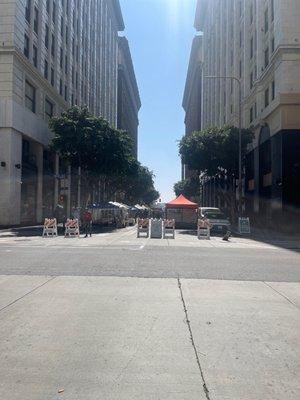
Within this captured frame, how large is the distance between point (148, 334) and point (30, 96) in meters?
38.4

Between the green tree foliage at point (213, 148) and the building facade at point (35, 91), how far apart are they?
43.3 feet

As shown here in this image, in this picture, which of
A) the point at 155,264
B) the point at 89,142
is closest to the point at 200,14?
the point at 89,142

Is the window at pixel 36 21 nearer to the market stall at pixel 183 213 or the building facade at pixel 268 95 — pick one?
the market stall at pixel 183 213

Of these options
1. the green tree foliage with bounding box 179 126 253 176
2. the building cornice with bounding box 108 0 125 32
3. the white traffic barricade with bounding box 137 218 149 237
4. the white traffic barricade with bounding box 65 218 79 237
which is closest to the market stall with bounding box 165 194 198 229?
the green tree foliage with bounding box 179 126 253 176

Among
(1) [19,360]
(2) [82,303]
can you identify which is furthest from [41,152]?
(1) [19,360]

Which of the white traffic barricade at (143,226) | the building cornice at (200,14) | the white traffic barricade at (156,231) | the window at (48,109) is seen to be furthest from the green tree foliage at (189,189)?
the white traffic barricade at (156,231)

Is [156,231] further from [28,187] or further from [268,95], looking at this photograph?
[268,95]

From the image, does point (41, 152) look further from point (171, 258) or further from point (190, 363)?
point (190, 363)

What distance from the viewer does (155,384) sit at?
15.5ft

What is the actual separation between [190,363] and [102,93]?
84801mm

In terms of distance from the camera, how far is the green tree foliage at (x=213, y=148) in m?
44.3

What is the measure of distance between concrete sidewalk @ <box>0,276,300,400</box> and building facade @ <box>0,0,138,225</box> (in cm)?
2888

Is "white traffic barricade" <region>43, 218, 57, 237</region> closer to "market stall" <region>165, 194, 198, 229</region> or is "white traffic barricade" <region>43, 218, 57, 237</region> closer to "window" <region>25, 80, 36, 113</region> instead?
"window" <region>25, 80, 36, 113</region>

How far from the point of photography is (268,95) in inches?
1645
